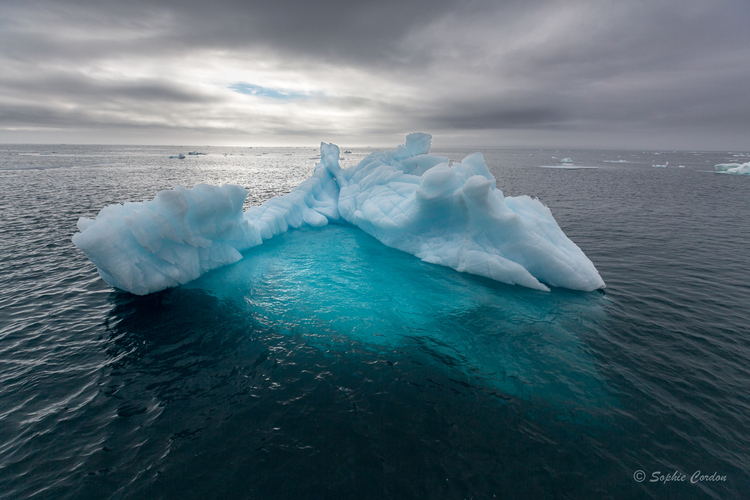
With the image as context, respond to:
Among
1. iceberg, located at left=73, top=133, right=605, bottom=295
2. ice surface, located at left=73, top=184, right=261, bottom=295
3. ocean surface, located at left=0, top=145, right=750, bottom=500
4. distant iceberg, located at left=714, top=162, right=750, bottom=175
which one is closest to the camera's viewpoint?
ocean surface, located at left=0, top=145, right=750, bottom=500

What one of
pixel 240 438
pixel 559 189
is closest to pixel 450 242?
pixel 240 438

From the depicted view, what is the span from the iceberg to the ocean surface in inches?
44.5

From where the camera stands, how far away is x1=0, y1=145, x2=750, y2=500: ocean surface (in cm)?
620

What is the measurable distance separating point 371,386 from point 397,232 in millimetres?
12424

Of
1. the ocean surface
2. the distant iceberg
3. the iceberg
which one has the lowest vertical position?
the ocean surface

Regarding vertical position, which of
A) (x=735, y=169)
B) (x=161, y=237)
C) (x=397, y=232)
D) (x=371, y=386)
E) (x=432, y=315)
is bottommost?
(x=371, y=386)

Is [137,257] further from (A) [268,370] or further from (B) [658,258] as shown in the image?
(B) [658,258]

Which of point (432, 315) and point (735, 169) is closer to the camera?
point (432, 315)

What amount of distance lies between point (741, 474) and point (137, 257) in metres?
18.8

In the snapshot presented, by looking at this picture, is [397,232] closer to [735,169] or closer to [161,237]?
[161,237]

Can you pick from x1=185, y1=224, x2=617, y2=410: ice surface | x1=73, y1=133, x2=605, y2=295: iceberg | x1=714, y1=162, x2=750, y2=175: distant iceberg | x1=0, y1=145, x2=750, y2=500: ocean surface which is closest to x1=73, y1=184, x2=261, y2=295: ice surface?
x1=73, y1=133, x2=605, y2=295: iceberg

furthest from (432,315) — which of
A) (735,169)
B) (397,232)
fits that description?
(735,169)

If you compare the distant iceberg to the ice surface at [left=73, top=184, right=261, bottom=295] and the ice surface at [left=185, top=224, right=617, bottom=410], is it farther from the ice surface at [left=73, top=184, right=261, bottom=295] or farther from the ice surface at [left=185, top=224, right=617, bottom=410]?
the ice surface at [left=73, top=184, right=261, bottom=295]

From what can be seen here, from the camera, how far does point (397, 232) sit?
1984cm
